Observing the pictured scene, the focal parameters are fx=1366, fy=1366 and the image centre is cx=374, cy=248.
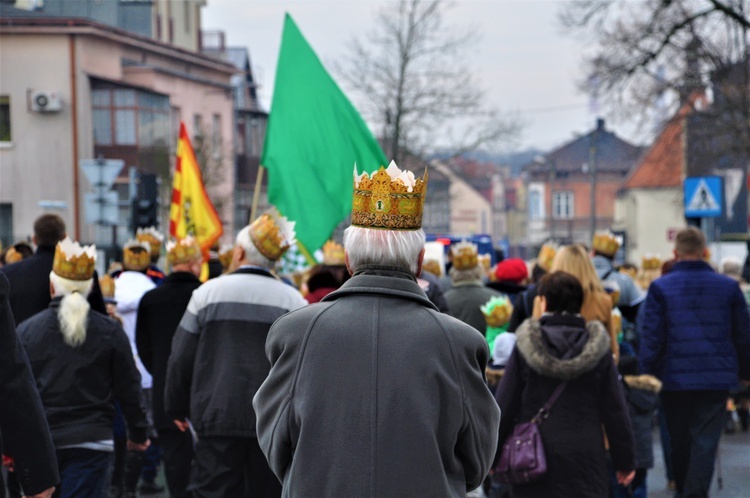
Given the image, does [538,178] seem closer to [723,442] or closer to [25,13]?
[25,13]

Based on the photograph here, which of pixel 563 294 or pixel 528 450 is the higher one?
pixel 563 294

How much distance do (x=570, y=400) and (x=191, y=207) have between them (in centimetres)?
708

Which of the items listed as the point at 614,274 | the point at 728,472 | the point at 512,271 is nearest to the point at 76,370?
the point at 512,271

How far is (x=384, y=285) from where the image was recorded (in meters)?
4.11

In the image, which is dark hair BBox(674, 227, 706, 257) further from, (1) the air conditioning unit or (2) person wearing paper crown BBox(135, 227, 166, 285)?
(1) the air conditioning unit

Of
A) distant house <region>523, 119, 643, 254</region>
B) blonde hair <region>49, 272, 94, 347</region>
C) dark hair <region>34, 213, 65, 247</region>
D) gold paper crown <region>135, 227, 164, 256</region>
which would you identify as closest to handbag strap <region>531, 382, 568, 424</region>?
blonde hair <region>49, 272, 94, 347</region>

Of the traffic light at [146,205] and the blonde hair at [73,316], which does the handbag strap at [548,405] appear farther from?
the traffic light at [146,205]

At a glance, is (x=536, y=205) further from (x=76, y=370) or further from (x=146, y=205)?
(x=76, y=370)

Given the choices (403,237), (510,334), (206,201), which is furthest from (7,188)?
(403,237)

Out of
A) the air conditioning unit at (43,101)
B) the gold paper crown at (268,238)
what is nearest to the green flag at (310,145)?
Answer: the gold paper crown at (268,238)

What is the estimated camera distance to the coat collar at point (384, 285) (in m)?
4.10

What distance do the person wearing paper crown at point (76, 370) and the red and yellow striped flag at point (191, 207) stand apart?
557 centimetres

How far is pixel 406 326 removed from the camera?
13.3 feet

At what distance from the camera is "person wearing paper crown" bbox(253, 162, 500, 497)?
155 inches
